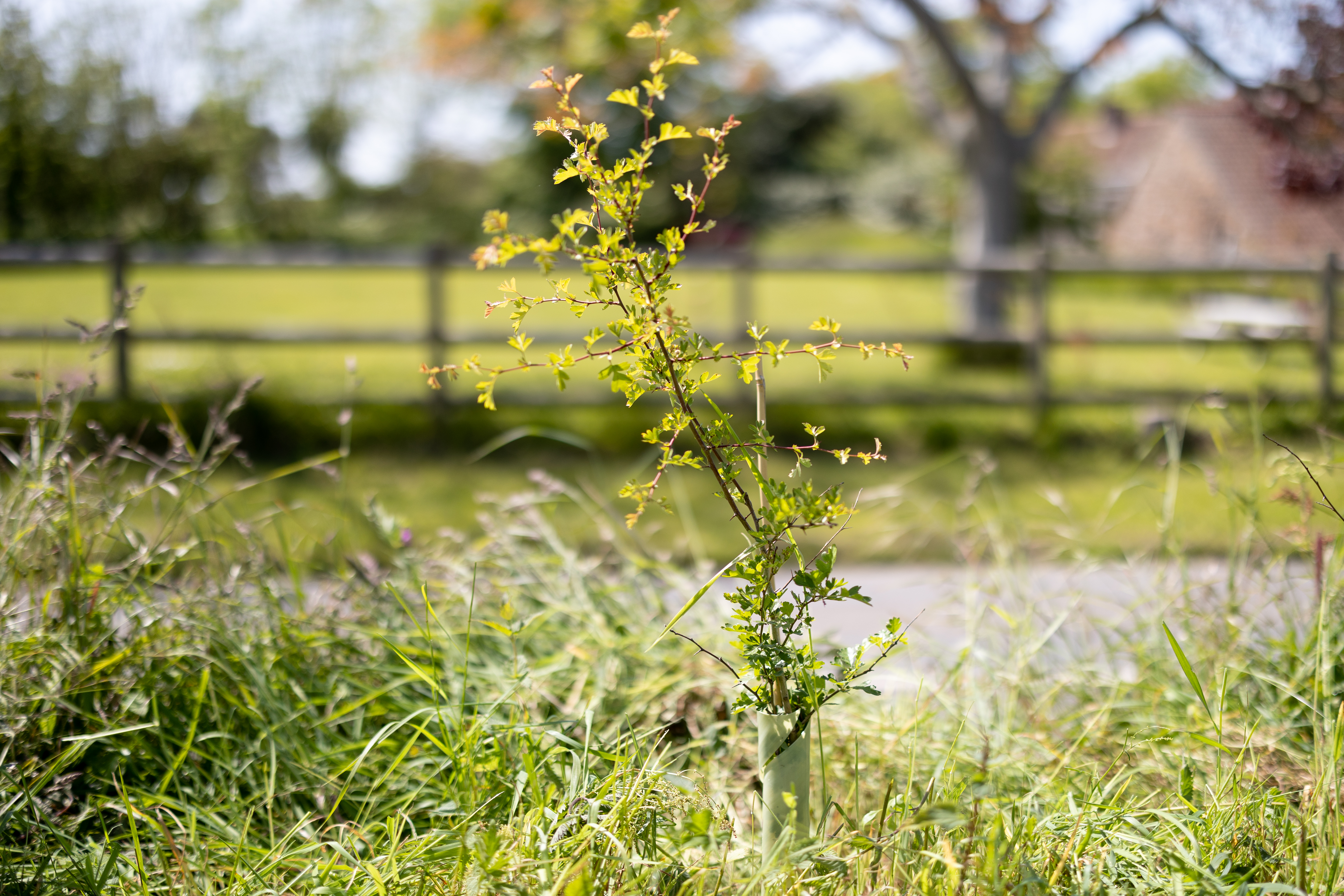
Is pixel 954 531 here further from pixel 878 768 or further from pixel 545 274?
pixel 545 274

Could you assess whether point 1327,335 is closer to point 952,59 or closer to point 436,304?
point 952,59

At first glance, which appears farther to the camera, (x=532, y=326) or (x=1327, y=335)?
(x=532, y=326)

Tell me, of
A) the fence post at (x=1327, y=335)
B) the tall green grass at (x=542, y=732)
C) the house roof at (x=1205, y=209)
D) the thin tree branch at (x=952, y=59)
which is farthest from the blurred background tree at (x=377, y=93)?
the house roof at (x=1205, y=209)

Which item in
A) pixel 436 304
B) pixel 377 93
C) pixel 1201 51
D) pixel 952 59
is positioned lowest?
pixel 436 304

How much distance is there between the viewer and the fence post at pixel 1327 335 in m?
7.29

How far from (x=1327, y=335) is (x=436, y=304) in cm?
625

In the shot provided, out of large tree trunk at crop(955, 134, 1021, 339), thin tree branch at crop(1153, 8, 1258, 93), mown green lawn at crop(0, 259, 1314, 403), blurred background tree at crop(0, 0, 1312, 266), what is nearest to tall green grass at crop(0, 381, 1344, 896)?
mown green lawn at crop(0, 259, 1314, 403)

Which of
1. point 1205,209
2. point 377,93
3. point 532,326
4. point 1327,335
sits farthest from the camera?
point 1205,209

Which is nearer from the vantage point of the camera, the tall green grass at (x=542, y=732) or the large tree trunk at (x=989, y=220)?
the tall green grass at (x=542, y=732)

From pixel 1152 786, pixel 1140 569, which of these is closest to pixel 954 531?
pixel 1140 569

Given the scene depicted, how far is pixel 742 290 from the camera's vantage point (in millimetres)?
7742

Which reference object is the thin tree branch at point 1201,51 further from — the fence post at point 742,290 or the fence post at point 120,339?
the fence post at point 120,339

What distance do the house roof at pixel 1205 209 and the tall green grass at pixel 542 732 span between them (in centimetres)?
1851

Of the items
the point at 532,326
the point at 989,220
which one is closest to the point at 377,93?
the point at 532,326
